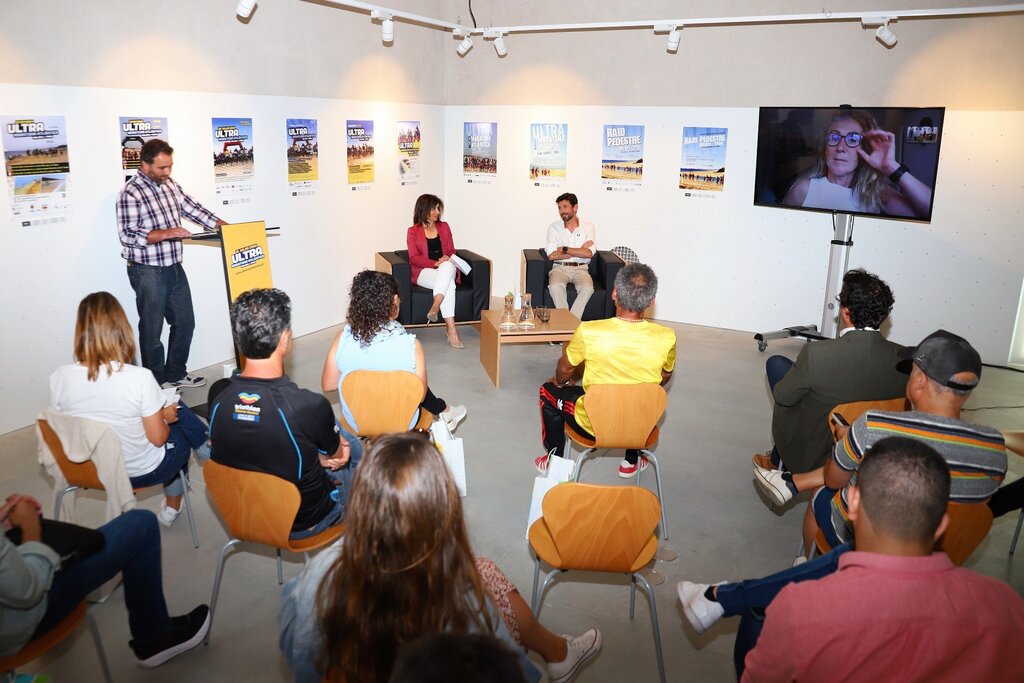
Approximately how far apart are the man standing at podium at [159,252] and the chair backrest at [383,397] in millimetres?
2201

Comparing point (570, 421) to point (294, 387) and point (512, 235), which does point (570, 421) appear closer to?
point (294, 387)

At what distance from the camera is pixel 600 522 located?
2635mm

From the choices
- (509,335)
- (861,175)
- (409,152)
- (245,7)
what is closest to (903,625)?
(509,335)

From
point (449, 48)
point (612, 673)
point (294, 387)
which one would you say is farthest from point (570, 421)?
point (449, 48)

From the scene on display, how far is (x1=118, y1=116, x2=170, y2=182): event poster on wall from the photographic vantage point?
213 inches

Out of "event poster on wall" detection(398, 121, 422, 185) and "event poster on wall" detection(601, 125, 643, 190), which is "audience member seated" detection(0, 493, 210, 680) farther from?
"event poster on wall" detection(601, 125, 643, 190)

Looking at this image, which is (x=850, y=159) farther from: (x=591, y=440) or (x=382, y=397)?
(x=382, y=397)

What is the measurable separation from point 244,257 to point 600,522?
131 inches

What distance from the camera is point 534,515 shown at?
11.5ft

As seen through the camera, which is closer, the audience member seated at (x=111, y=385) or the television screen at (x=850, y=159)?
the audience member seated at (x=111, y=385)

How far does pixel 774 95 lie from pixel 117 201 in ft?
19.0

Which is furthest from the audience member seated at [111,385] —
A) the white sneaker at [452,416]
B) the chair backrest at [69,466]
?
the white sneaker at [452,416]

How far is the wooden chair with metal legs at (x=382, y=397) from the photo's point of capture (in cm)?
363

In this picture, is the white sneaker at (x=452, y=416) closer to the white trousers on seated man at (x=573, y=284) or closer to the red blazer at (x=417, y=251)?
the white trousers on seated man at (x=573, y=284)
